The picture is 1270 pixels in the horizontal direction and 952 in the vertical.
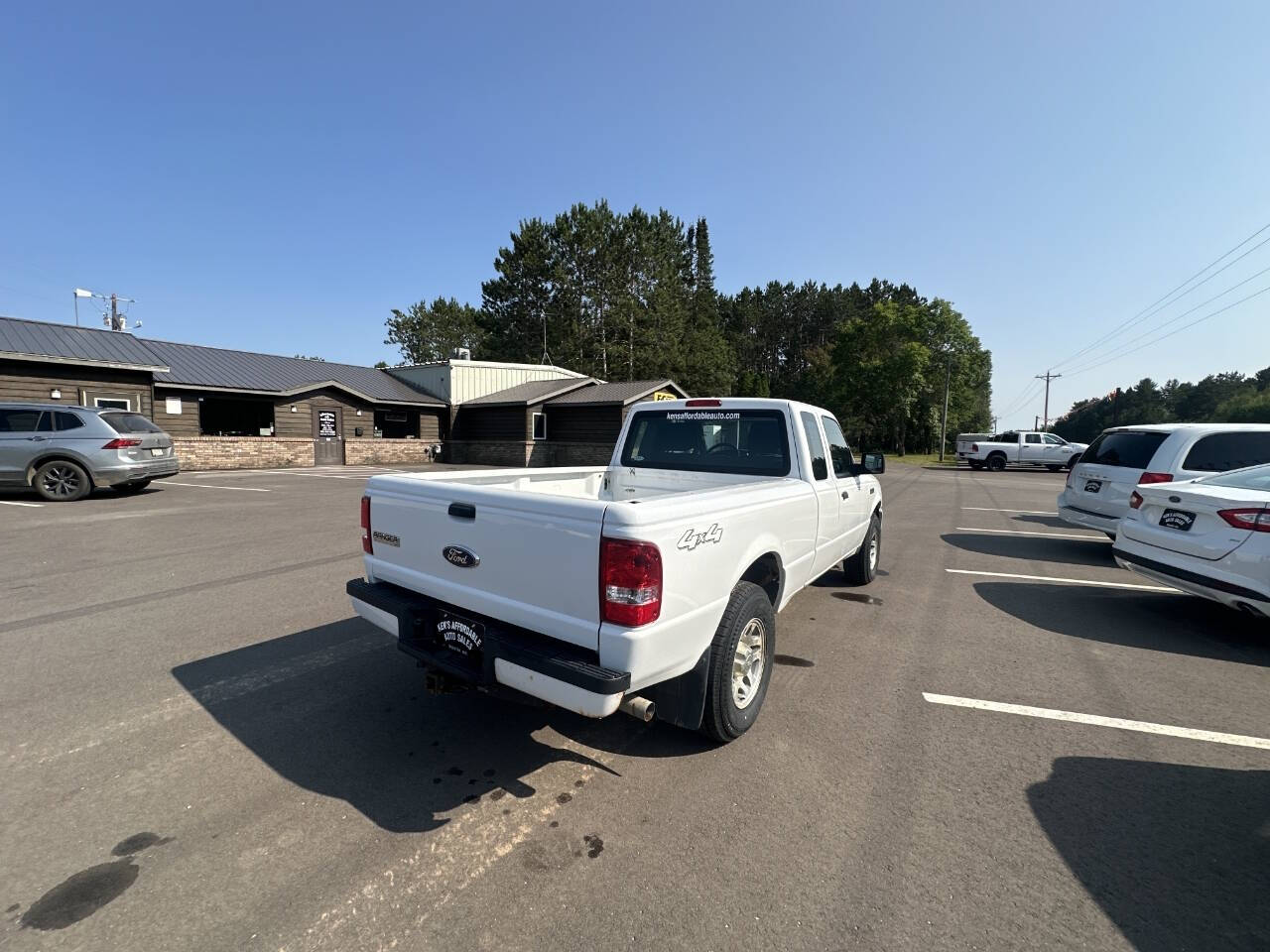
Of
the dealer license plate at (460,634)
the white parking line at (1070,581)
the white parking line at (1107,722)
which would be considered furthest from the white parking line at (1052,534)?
the dealer license plate at (460,634)

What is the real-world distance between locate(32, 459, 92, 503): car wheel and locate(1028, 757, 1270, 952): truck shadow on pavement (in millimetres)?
15397

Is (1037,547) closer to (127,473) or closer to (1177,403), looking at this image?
(127,473)

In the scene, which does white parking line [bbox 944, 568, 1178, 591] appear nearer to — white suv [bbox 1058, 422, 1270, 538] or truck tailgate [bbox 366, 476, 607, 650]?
white suv [bbox 1058, 422, 1270, 538]

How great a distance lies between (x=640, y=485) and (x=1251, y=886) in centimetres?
390

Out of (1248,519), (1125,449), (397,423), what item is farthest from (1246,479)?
(397,423)

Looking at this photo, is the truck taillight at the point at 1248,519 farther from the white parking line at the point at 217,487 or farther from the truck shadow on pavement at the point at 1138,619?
the white parking line at the point at 217,487

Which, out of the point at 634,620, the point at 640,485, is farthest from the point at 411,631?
the point at 640,485

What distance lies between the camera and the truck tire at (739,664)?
2918mm

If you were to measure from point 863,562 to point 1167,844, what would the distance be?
13.0 feet

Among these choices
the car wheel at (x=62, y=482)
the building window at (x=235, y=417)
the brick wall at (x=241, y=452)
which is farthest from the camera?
the building window at (x=235, y=417)

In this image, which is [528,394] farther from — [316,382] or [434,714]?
[434,714]

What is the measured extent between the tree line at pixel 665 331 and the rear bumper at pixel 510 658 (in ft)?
136

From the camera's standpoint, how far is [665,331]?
44.5 meters

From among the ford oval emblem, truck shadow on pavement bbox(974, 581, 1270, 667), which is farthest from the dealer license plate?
truck shadow on pavement bbox(974, 581, 1270, 667)
